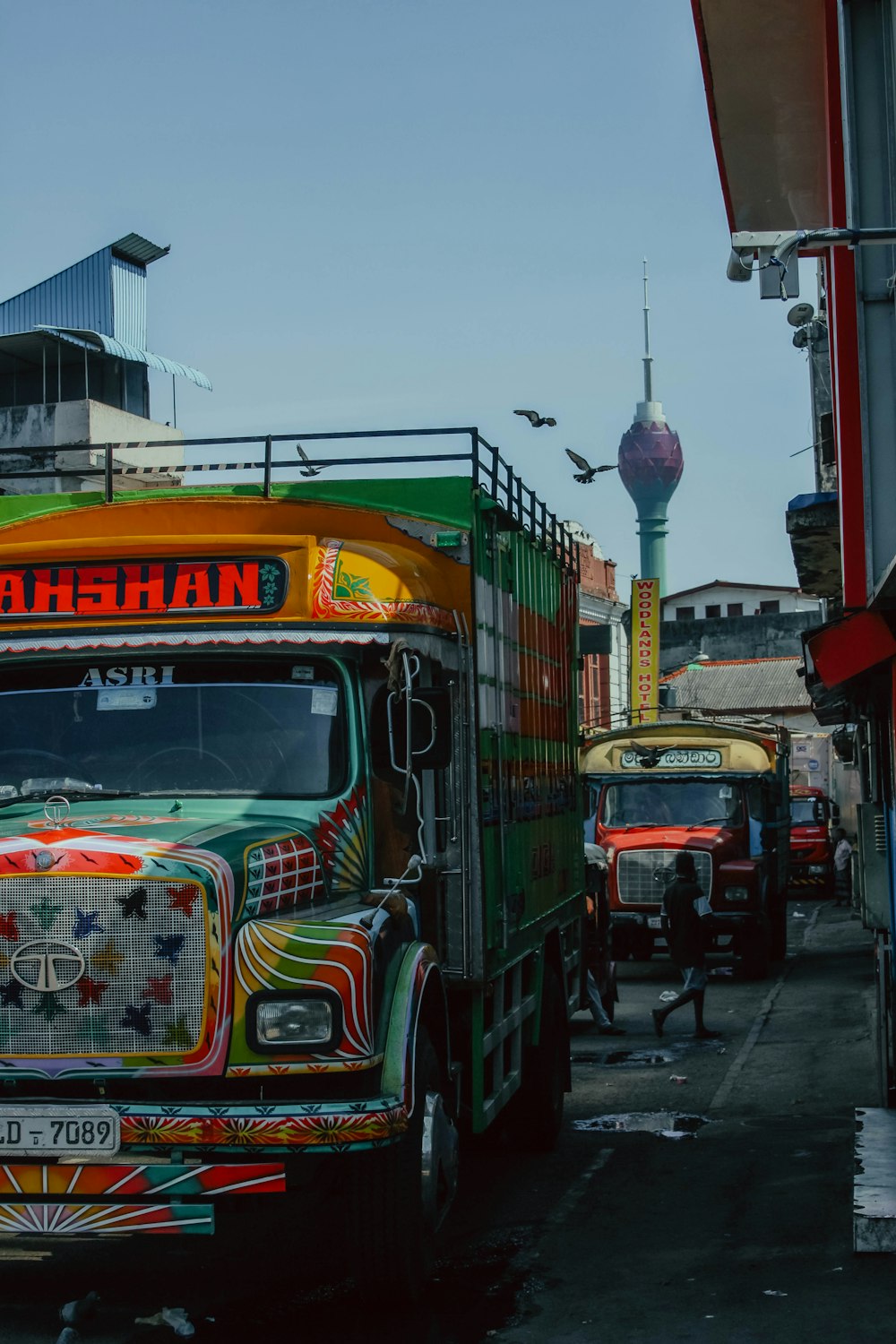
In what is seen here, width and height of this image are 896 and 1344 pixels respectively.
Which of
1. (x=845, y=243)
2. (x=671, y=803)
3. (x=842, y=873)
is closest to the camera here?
(x=845, y=243)

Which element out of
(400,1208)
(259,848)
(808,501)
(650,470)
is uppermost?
(650,470)

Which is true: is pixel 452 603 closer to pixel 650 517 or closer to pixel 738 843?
pixel 738 843

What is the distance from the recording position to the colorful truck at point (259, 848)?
18.3ft

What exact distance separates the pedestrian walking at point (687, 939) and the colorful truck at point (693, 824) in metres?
4.65

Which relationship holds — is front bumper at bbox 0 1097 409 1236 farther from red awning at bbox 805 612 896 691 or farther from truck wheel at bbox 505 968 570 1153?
red awning at bbox 805 612 896 691

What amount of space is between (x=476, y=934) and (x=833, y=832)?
29.9m

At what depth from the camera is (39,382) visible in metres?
47.9

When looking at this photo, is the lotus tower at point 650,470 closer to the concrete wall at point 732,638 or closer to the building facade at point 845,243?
the concrete wall at point 732,638

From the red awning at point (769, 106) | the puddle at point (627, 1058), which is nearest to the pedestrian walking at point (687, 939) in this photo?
the puddle at point (627, 1058)

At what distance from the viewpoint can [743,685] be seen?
6706 cm

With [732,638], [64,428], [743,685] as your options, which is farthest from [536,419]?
[732,638]

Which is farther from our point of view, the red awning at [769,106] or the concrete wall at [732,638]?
the concrete wall at [732,638]

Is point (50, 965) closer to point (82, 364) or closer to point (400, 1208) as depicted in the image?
point (400, 1208)

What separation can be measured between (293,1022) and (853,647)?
182 inches
